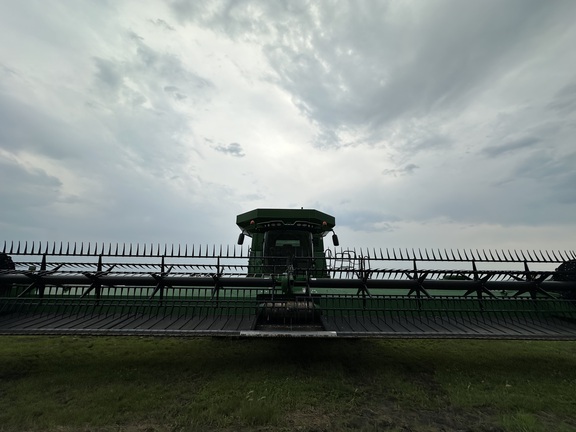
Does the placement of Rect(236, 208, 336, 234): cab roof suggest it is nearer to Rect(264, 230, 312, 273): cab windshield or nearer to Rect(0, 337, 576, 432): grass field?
Rect(264, 230, 312, 273): cab windshield

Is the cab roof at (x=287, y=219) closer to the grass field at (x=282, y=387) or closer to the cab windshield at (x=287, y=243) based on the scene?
the cab windshield at (x=287, y=243)

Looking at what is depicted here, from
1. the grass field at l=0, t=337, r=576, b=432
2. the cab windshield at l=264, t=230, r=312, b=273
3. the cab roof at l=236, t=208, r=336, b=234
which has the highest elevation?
the cab roof at l=236, t=208, r=336, b=234

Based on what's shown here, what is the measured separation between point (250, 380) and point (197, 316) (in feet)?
5.22

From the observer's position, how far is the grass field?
2.79 metres

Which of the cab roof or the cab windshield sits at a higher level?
the cab roof

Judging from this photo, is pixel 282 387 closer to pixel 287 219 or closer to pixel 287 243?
pixel 287 243

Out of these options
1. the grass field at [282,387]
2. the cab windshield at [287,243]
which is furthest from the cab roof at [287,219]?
the grass field at [282,387]

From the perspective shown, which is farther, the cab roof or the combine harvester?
the cab roof

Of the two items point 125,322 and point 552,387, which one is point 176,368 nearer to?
point 125,322

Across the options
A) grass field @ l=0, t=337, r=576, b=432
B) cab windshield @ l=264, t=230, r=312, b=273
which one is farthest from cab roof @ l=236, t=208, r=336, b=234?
grass field @ l=0, t=337, r=576, b=432

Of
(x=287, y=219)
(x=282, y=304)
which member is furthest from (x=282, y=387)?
(x=287, y=219)

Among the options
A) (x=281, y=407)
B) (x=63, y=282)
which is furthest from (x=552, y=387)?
(x=63, y=282)

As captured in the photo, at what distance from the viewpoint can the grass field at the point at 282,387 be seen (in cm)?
279

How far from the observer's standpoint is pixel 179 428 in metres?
2.65
